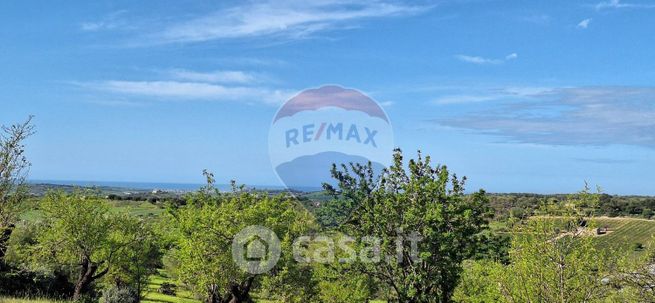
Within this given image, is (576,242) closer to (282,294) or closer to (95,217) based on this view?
(282,294)

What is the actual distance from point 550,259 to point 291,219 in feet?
80.7

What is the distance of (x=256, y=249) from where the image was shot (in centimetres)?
3978

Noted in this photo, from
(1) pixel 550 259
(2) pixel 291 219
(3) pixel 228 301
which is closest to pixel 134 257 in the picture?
(3) pixel 228 301

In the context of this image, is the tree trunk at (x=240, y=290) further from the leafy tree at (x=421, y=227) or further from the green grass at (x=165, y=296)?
the green grass at (x=165, y=296)

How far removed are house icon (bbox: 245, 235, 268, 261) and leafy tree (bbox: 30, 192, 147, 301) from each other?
15.6 m

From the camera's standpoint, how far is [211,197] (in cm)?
5028

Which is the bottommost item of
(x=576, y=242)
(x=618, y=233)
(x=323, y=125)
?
(x=618, y=233)

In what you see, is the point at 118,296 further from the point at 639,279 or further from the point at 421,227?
the point at 639,279

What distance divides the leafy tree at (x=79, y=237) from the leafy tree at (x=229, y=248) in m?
8.92

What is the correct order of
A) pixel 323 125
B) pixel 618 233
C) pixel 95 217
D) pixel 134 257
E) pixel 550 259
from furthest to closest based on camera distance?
1. pixel 618 233
2. pixel 134 257
3. pixel 95 217
4. pixel 323 125
5. pixel 550 259

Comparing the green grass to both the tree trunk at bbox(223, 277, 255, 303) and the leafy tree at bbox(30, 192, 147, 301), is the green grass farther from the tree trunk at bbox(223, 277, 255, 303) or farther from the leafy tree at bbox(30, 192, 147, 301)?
the tree trunk at bbox(223, 277, 255, 303)

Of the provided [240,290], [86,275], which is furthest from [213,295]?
[86,275]

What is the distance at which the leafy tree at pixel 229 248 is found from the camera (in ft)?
129

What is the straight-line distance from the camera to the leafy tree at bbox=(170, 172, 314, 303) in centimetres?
3925
